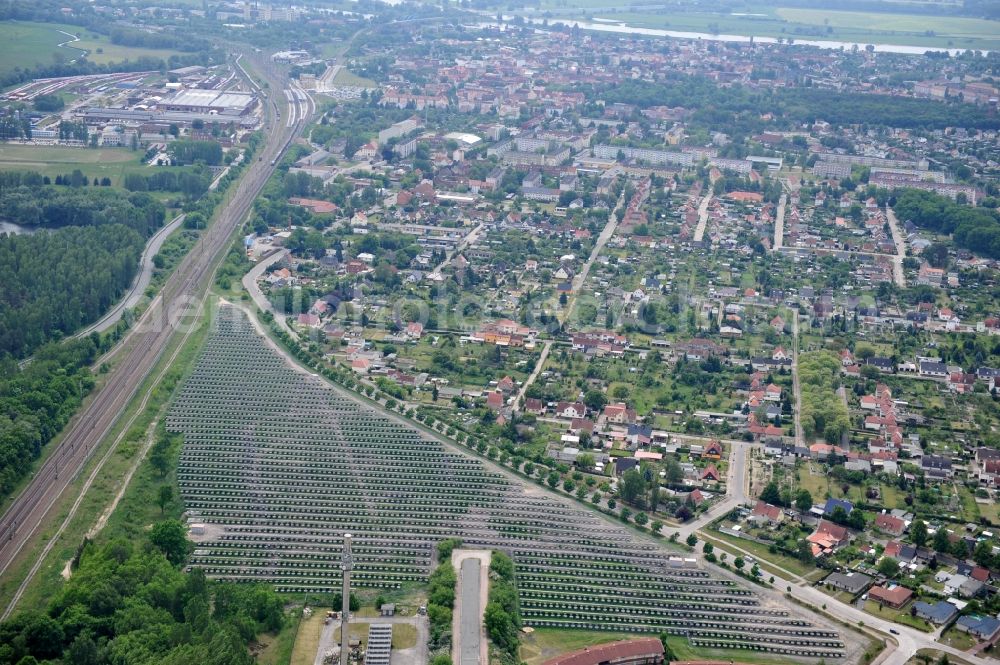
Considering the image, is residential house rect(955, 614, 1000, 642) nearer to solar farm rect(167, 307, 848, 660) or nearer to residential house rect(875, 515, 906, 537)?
solar farm rect(167, 307, 848, 660)

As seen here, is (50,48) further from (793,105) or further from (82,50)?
(793,105)

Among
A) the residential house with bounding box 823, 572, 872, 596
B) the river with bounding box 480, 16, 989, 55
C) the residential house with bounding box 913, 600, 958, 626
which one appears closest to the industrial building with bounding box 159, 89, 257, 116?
the river with bounding box 480, 16, 989, 55

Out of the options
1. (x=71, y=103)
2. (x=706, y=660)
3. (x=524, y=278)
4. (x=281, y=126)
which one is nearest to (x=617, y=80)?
(x=281, y=126)

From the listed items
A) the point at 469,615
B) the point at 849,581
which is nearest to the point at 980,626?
the point at 849,581

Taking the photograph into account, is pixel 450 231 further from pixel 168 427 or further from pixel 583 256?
pixel 168 427

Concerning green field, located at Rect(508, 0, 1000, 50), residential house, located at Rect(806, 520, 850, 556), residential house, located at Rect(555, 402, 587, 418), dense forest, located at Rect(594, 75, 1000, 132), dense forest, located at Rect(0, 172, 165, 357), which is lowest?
residential house, located at Rect(806, 520, 850, 556)

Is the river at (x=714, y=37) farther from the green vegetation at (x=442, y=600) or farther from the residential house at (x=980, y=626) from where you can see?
the green vegetation at (x=442, y=600)
